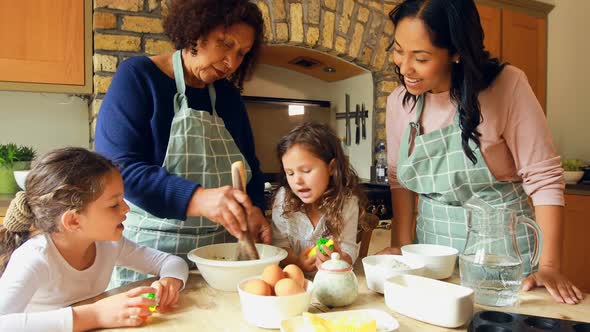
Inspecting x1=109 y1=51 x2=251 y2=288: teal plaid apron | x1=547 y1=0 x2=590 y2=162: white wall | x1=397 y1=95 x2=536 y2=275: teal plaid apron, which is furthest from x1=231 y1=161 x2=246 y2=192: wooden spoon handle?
x1=547 y1=0 x2=590 y2=162: white wall

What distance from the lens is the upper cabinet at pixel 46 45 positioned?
6.43ft

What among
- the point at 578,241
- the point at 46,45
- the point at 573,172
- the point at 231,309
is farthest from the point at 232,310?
the point at 573,172

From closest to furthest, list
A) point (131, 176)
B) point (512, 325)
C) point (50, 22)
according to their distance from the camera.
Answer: point (512, 325) < point (131, 176) < point (50, 22)

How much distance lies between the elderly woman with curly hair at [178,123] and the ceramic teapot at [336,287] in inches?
8.9

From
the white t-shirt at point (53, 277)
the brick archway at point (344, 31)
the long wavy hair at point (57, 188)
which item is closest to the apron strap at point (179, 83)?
the long wavy hair at point (57, 188)

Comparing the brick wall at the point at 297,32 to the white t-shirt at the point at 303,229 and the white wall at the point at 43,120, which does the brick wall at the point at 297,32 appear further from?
the white t-shirt at the point at 303,229

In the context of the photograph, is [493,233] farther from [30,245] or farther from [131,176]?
[30,245]

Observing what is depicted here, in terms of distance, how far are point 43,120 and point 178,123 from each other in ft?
5.06

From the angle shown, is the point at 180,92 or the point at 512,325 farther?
the point at 180,92

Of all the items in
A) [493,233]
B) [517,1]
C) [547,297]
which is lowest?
[547,297]

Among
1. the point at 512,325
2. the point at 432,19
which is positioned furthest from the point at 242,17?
the point at 512,325

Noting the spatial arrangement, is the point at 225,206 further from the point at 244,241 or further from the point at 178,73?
the point at 178,73

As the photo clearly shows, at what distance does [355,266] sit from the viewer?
1116 mm

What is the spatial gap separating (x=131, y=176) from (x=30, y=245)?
0.23 meters
